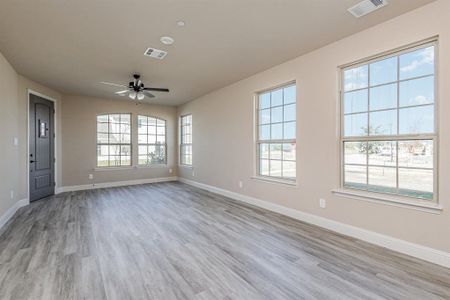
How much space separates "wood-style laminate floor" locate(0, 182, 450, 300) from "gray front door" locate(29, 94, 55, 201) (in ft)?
4.65

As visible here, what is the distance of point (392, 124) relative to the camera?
282 cm

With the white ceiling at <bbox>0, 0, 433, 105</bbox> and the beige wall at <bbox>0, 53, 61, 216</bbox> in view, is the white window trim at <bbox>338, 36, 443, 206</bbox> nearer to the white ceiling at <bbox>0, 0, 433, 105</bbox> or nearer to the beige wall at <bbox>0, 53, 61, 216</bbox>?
the white ceiling at <bbox>0, 0, 433, 105</bbox>

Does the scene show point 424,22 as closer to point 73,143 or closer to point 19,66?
point 19,66

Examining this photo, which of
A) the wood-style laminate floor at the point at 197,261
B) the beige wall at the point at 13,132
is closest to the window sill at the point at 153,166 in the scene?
the beige wall at the point at 13,132

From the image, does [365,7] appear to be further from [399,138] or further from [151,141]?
[151,141]

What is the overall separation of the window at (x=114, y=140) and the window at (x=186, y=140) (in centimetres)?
177

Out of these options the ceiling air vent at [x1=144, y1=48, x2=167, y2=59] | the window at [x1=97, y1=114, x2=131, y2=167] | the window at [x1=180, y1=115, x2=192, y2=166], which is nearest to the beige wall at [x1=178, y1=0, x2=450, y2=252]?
the window at [x1=180, y1=115, x2=192, y2=166]

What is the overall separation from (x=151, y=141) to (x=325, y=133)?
600 cm

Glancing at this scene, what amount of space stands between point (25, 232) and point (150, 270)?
8.05ft

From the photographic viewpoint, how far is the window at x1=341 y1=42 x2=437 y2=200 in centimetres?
255

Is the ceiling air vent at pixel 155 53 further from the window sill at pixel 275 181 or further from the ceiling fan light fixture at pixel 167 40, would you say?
the window sill at pixel 275 181

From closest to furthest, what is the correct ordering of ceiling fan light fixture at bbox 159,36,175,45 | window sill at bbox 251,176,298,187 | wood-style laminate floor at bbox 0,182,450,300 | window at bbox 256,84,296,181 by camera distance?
1. wood-style laminate floor at bbox 0,182,450,300
2. ceiling fan light fixture at bbox 159,36,175,45
3. window sill at bbox 251,176,298,187
4. window at bbox 256,84,296,181

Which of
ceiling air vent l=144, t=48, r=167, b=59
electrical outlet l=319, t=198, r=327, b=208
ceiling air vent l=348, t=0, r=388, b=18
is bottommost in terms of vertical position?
electrical outlet l=319, t=198, r=327, b=208

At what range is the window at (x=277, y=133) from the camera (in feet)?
13.4
